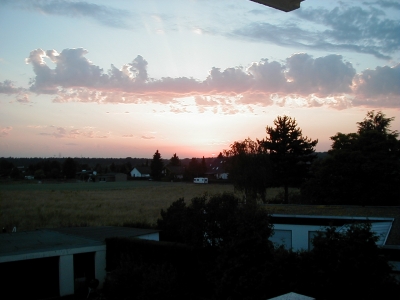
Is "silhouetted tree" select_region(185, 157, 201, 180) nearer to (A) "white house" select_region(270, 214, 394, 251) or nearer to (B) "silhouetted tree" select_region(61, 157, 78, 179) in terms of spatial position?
(B) "silhouetted tree" select_region(61, 157, 78, 179)

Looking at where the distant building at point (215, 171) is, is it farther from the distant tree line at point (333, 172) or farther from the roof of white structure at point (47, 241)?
the roof of white structure at point (47, 241)

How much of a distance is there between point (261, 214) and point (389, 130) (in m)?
43.3

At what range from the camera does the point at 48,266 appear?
18.5 metres

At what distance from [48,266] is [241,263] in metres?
10.5

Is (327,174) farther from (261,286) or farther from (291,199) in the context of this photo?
(261,286)

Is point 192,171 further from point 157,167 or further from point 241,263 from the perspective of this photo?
point 241,263

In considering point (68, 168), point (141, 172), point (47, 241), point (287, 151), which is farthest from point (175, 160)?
point (47, 241)

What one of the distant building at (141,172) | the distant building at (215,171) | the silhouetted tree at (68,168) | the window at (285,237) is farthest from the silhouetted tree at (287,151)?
the distant building at (141,172)

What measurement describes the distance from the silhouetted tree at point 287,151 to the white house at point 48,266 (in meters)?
26.6

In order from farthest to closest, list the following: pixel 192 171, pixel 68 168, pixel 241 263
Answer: pixel 192 171 → pixel 68 168 → pixel 241 263

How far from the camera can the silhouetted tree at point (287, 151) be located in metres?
42.6

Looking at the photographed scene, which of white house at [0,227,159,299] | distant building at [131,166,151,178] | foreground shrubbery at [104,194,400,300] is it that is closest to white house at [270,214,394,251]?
foreground shrubbery at [104,194,400,300]

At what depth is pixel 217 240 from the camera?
52.3ft

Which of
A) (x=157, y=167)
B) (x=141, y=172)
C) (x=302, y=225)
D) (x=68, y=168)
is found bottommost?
(x=302, y=225)
